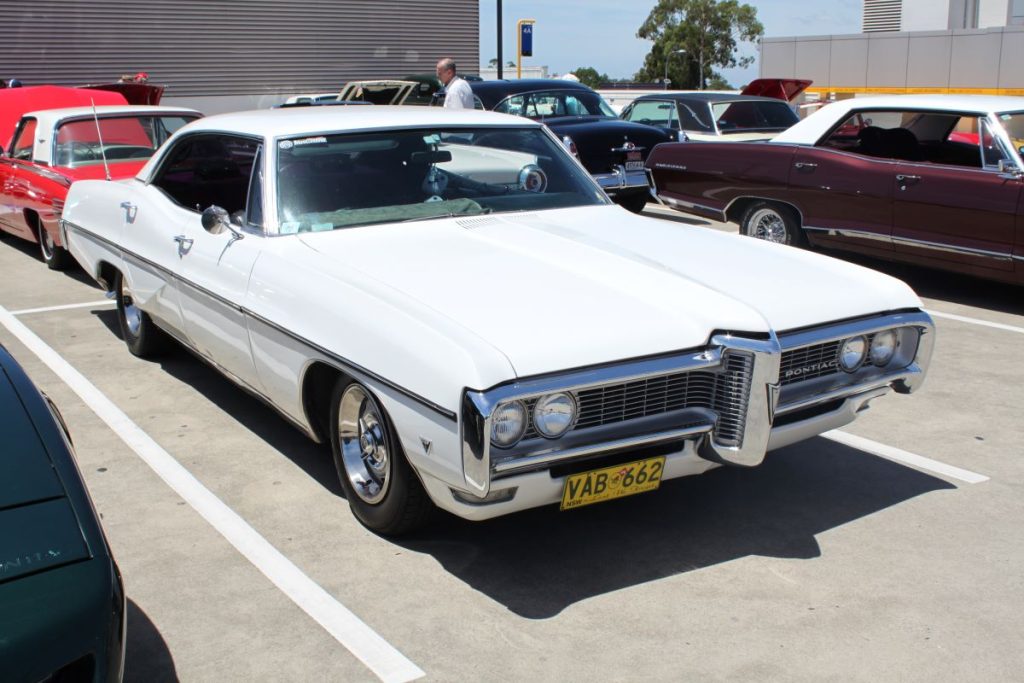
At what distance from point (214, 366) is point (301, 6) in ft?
89.8

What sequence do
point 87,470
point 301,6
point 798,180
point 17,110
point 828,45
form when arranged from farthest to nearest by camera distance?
1. point 828,45
2. point 301,6
3. point 17,110
4. point 798,180
5. point 87,470

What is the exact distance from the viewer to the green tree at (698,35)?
9312 centimetres

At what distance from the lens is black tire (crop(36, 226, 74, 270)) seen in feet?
31.1

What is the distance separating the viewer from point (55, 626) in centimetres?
227

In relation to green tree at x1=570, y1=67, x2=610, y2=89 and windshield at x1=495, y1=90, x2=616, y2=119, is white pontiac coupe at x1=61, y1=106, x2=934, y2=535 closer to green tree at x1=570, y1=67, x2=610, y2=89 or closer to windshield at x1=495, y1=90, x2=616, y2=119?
windshield at x1=495, y1=90, x2=616, y2=119

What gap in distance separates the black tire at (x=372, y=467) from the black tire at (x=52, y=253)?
6328 millimetres

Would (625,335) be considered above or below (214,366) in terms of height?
above

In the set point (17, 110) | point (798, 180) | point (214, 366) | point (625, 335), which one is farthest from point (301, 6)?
point (625, 335)

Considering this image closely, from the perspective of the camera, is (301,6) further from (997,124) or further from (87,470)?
(87,470)

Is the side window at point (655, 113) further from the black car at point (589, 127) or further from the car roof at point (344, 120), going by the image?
the car roof at point (344, 120)

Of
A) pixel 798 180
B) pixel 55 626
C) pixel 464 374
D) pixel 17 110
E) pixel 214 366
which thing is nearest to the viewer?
pixel 55 626

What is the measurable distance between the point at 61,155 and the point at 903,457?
7.28 meters

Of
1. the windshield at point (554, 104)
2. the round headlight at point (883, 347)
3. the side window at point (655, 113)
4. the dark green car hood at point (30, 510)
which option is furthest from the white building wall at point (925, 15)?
the dark green car hood at point (30, 510)

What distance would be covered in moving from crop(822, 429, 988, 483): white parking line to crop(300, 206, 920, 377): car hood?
0.87 metres
